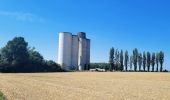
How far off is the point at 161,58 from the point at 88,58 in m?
51.2

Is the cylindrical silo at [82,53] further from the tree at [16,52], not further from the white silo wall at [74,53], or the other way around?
the tree at [16,52]

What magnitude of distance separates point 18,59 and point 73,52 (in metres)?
38.9

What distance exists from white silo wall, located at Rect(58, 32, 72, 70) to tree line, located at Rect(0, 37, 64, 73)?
17479 millimetres

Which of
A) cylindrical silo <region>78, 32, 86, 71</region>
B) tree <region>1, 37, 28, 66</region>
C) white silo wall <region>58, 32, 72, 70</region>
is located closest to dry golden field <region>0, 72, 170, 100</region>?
tree <region>1, 37, 28, 66</region>

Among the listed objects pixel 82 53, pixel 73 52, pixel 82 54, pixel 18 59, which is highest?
pixel 73 52

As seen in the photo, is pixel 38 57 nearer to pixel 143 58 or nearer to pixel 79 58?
pixel 79 58

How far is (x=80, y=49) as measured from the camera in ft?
520

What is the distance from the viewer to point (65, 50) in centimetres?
15312

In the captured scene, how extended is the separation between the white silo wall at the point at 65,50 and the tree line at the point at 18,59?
57.3ft

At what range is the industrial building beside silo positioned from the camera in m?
153

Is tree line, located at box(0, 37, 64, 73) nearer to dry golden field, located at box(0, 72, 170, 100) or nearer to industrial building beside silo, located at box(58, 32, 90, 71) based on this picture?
industrial building beside silo, located at box(58, 32, 90, 71)

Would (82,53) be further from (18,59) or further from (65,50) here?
(18,59)

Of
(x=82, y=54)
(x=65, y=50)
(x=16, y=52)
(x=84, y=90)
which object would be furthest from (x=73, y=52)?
(x=84, y=90)

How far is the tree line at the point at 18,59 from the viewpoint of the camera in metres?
120
